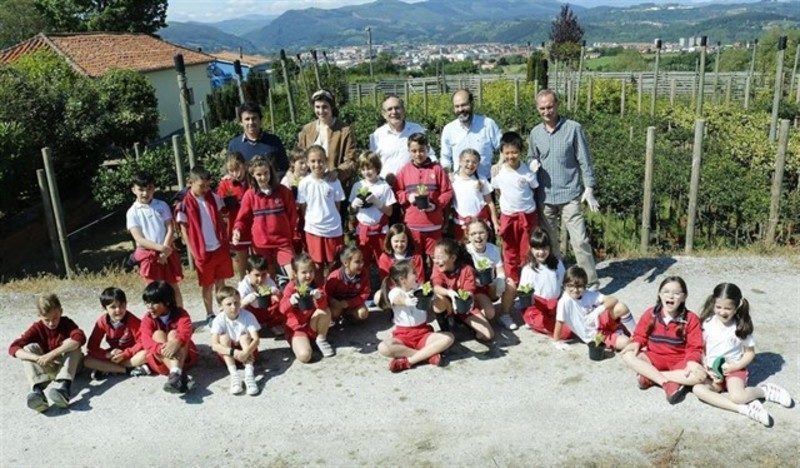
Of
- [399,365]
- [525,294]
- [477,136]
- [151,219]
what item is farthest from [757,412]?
[151,219]

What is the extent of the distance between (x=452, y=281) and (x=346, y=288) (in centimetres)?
89

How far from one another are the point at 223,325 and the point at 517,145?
2821 millimetres

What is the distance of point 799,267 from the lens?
22.2ft

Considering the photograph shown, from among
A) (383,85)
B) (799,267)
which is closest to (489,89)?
(383,85)

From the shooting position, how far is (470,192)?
5785mm

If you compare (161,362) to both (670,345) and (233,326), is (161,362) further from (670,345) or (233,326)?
(670,345)

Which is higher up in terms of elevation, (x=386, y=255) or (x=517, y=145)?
(x=517, y=145)

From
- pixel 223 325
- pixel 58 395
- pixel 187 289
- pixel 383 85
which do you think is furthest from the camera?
pixel 383 85

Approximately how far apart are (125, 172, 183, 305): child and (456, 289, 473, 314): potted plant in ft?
7.70

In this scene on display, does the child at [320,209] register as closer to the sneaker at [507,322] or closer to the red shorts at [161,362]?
the red shorts at [161,362]

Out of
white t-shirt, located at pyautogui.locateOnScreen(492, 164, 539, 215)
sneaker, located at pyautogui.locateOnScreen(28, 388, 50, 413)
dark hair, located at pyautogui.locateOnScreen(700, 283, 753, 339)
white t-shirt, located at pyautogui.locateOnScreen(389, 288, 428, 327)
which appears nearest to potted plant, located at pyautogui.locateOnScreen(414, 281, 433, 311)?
white t-shirt, located at pyautogui.locateOnScreen(389, 288, 428, 327)

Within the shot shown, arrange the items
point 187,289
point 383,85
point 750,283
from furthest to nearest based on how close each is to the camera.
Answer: point 383,85, point 187,289, point 750,283

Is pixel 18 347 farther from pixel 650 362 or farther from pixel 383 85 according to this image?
pixel 383 85

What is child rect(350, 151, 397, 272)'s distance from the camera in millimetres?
5699
